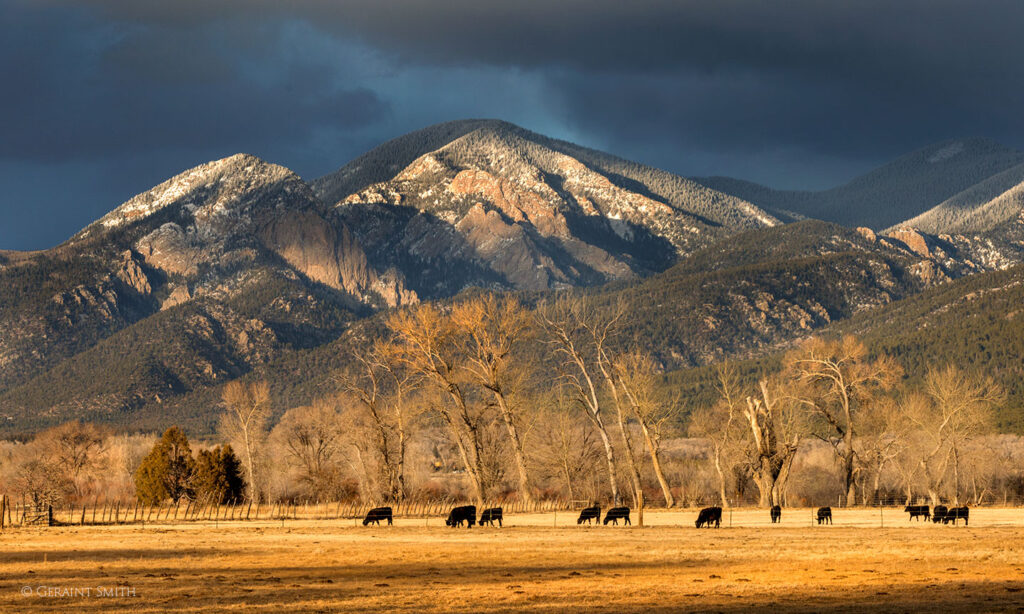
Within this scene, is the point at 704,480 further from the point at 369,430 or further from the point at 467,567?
the point at 467,567

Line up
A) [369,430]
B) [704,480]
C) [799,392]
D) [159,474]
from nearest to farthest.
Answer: [369,430] < [799,392] < [159,474] < [704,480]

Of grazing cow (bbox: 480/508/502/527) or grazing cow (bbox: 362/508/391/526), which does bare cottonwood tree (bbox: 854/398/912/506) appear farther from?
grazing cow (bbox: 362/508/391/526)

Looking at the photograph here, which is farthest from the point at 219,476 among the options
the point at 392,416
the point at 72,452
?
the point at 392,416

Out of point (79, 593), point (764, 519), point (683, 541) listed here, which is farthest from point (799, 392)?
point (79, 593)

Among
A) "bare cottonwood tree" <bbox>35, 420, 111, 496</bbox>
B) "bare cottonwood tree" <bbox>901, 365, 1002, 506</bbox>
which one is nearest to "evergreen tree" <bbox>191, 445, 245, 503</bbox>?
"bare cottonwood tree" <bbox>35, 420, 111, 496</bbox>

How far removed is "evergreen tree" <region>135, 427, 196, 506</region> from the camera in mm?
107438

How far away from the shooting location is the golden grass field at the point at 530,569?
94.4 ft

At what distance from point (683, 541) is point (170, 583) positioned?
22374 mm

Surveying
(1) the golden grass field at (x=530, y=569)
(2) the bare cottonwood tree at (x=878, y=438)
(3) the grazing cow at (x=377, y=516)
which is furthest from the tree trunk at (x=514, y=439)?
(2) the bare cottonwood tree at (x=878, y=438)

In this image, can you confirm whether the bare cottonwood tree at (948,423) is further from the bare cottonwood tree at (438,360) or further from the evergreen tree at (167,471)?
the evergreen tree at (167,471)

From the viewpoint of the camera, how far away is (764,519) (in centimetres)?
6334

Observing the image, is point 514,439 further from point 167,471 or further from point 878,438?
point 167,471

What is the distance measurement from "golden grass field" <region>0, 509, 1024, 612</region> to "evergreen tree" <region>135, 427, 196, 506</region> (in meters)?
49.9

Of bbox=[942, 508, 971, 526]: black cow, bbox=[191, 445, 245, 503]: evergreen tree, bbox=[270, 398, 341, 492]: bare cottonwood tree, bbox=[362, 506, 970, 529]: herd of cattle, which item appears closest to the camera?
bbox=[942, 508, 971, 526]: black cow
